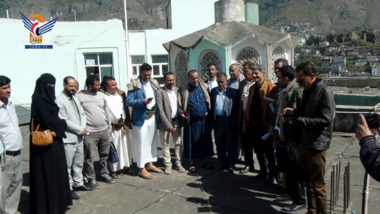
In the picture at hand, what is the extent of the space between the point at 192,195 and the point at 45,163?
2.08 metres

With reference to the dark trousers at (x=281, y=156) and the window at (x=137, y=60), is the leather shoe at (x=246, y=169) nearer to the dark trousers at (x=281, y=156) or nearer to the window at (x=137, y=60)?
the dark trousers at (x=281, y=156)

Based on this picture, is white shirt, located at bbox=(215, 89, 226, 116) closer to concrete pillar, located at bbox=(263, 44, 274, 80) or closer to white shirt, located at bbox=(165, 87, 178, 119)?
white shirt, located at bbox=(165, 87, 178, 119)

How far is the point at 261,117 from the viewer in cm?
528

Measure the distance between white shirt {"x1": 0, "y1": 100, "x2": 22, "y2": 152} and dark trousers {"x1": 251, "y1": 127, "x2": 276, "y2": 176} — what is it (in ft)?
11.1

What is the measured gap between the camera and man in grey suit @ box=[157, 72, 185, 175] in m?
5.82

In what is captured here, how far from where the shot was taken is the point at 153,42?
19.7 m

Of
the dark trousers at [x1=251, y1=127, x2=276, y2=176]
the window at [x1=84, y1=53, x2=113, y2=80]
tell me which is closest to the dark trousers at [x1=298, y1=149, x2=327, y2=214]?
the dark trousers at [x1=251, y1=127, x2=276, y2=176]

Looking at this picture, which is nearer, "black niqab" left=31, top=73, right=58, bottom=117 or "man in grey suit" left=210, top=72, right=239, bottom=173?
"black niqab" left=31, top=73, right=58, bottom=117

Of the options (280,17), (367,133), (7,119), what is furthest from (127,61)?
(280,17)

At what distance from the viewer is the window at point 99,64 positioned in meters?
17.1

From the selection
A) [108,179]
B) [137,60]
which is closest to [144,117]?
[108,179]

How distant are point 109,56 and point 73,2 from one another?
10797 cm

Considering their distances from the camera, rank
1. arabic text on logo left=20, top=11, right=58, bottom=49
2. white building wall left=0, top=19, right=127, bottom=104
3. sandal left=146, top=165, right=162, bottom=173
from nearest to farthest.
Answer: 1. sandal left=146, top=165, right=162, bottom=173
2. white building wall left=0, top=19, right=127, bottom=104
3. arabic text on logo left=20, top=11, right=58, bottom=49

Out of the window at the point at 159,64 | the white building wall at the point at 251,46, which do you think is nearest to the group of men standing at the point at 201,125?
the white building wall at the point at 251,46
